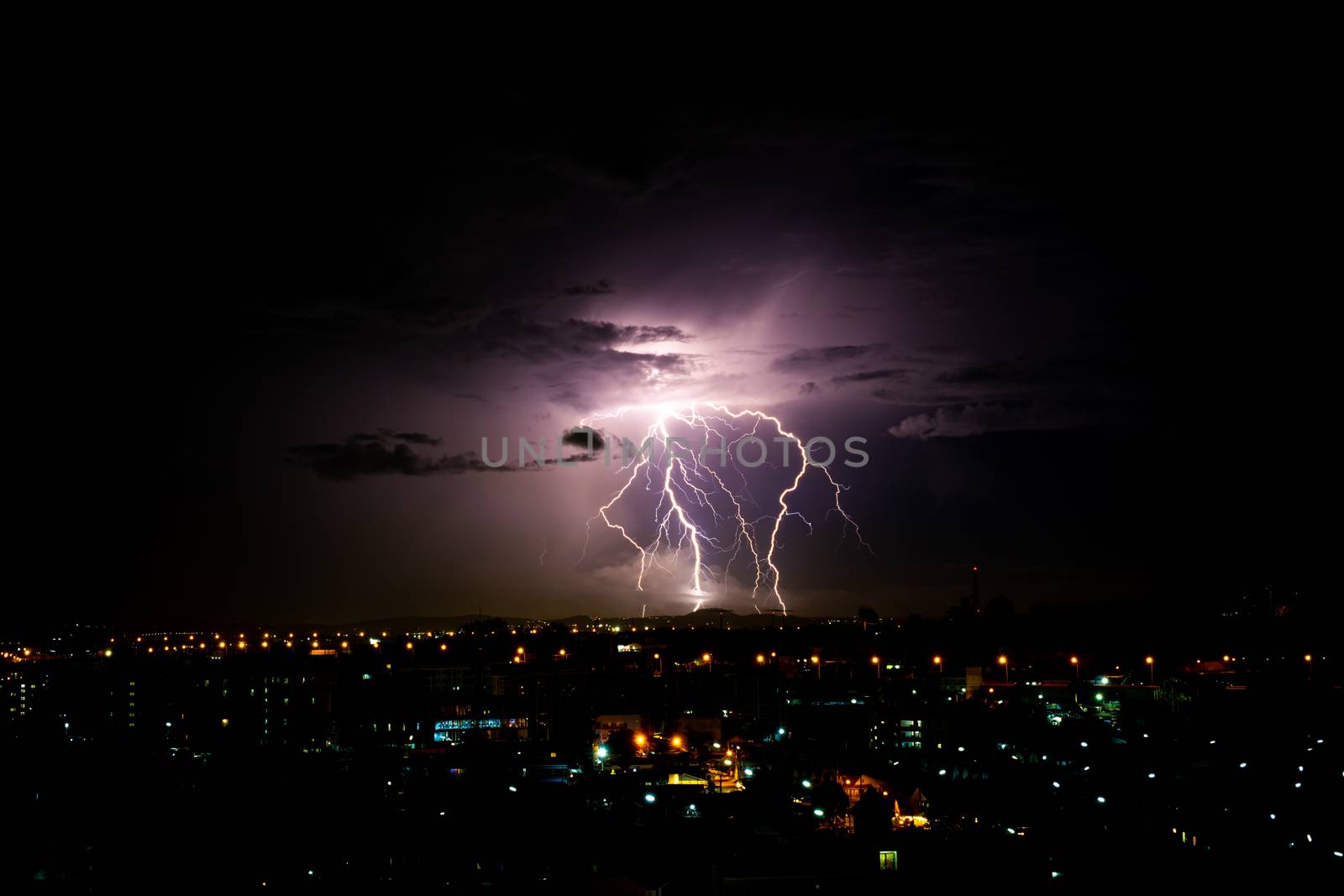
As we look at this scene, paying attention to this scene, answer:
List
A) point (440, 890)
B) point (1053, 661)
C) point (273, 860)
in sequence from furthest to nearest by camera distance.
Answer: point (1053, 661) < point (273, 860) < point (440, 890)

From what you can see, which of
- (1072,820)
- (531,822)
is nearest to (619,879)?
(531,822)

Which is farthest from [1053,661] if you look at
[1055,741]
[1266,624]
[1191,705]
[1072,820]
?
[1072,820]

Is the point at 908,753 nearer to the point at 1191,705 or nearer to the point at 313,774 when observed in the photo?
the point at 1191,705

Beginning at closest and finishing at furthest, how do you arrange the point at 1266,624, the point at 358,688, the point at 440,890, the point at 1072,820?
the point at 440,890 < the point at 1072,820 < the point at 358,688 < the point at 1266,624

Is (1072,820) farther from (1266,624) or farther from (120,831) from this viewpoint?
(1266,624)

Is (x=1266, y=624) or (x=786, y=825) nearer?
(x=786, y=825)

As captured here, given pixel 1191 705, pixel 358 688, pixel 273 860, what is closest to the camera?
pixel 273 860

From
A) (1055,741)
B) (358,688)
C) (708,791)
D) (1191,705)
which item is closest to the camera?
(708,791)

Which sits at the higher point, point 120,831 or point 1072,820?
point 120,831

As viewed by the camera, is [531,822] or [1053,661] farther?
[1053,661]
